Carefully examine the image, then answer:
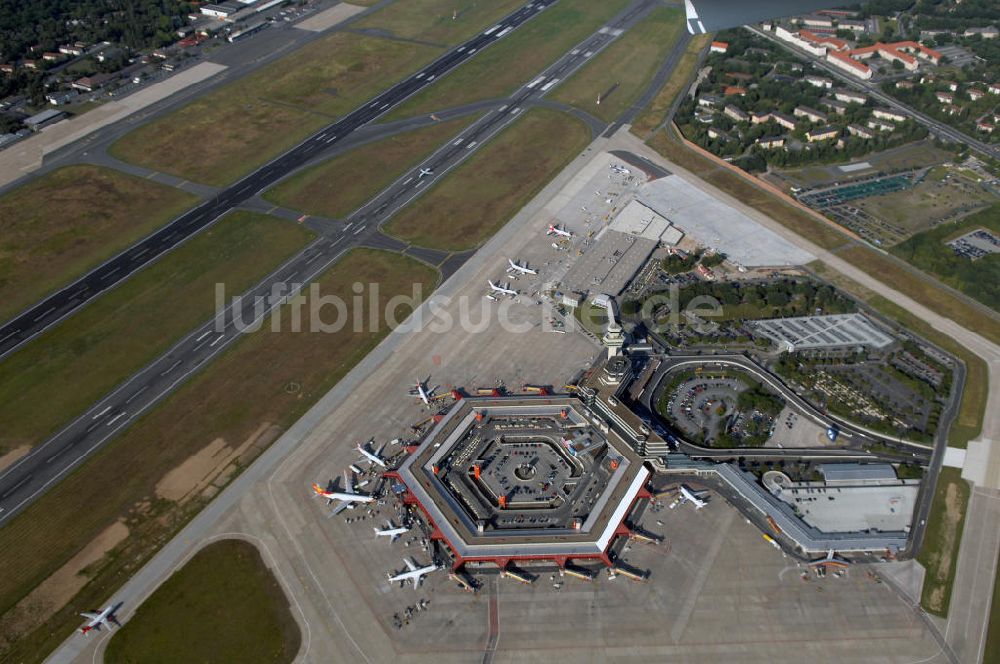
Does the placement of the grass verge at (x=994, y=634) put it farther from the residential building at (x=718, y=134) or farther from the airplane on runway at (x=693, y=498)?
the residential building at (x=718, y=134)

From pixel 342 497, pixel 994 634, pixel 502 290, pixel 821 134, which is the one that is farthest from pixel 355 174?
pixel 994 634

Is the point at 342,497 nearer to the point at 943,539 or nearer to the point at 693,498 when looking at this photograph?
the point at 693,498

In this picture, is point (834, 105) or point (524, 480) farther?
point (834, 105)

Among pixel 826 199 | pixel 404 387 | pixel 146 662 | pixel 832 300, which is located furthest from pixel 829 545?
pixel 826 199

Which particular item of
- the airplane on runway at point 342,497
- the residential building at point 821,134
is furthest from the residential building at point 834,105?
the airplane on runway at point 342,497

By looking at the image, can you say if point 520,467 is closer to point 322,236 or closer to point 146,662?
point 146,662

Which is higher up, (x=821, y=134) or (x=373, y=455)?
(x=821, y=134)
